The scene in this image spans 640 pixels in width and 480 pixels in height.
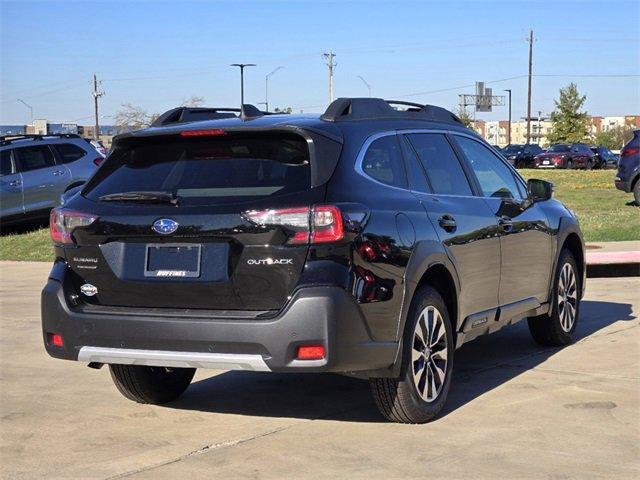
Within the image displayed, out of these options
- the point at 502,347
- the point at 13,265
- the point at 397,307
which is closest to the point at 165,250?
the point at 397,307

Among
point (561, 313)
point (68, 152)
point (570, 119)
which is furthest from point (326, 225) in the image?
point (570, 119)

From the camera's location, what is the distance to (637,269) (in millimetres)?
12727

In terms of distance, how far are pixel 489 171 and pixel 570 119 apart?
90705mm

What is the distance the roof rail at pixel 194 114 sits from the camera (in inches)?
249

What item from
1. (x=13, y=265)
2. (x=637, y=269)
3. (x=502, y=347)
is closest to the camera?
(x=502, y=347)

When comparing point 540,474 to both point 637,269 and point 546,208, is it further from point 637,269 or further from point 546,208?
point 637,269

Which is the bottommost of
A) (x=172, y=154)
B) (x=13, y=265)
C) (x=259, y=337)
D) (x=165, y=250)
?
(x=13, y=265)

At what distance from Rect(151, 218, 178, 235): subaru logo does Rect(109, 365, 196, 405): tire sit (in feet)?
4.40

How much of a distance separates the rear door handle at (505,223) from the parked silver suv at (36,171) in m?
13.1

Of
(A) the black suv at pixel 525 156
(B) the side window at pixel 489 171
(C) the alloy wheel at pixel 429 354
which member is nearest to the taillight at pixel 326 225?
(C) the alloy wheel at pixel 429 354

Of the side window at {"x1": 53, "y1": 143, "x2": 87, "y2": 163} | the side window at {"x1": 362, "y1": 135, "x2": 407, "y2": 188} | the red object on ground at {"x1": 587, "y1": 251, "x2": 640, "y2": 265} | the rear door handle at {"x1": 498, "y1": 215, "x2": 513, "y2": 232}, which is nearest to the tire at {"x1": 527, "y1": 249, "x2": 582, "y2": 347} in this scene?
the rear door handle at {"x1": 498, "y1": 215, "x2": 513, "y2": 232}

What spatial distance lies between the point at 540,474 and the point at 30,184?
15.5 metres

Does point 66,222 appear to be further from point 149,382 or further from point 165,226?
point 149,382

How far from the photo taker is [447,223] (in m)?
6.25
